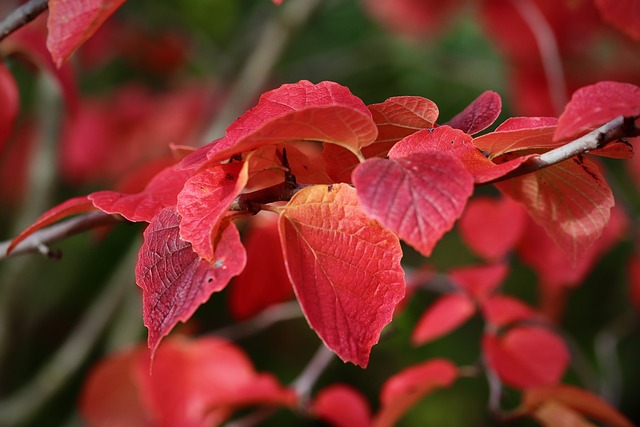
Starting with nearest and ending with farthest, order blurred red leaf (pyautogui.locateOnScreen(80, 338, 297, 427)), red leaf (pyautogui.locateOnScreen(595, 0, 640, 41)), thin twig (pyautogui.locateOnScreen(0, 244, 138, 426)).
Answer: red leaf (pyautogui.locateOnScreen(595, 0, 640, 41)) < blurred red leaf (pyautogui.locateOnScreen(80, 338, 297, 427)) < thin twig (pyautogui.locateOnScreen(0, 244, 138, 426))

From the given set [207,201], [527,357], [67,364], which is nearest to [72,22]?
[207,201]

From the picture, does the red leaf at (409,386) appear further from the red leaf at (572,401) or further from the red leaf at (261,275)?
the red leaf at (261,275)

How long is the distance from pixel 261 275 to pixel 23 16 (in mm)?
458

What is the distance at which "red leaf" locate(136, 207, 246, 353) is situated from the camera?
1.11 ft

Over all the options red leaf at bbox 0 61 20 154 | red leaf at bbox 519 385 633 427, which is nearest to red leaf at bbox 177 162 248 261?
red leaf at bbox 0 61 20 154

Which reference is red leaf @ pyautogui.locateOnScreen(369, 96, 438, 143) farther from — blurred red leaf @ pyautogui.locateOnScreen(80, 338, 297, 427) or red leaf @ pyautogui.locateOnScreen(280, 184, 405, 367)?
blurred red leaf @ pyautogui.locateOnScreen(80, 338, 297, 427)

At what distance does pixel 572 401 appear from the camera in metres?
0.58

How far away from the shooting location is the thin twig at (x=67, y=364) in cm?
116

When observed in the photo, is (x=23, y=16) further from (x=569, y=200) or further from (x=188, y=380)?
(x=188, y=380)

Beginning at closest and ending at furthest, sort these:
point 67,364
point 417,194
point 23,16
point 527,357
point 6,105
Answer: point 417,194 < point 23,16 < point 6,105 < point 527,357 < point 67,364

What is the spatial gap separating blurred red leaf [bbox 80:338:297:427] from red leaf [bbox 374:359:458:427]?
0.34 feet

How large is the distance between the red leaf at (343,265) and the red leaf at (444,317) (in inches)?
13.3

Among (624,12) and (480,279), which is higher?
(624,12)

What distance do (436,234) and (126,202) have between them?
182 millimetres
